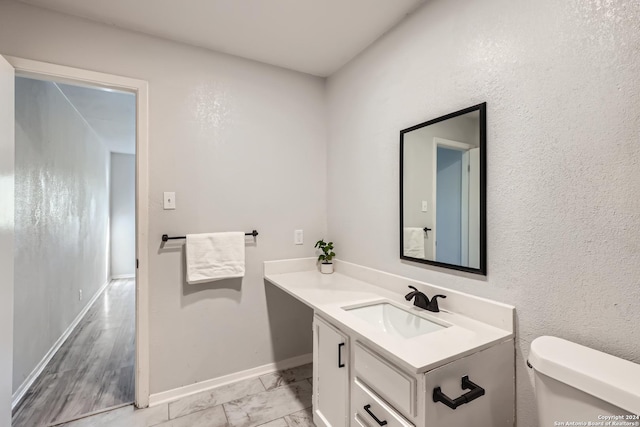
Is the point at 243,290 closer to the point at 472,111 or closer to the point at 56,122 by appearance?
the point at 472,111

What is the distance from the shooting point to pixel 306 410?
6.02ft

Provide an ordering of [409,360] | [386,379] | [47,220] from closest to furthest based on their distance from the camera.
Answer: [409,360] < [386,379] < [47,220]

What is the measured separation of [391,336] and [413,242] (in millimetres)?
667

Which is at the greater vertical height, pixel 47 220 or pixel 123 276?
pixel 47 220

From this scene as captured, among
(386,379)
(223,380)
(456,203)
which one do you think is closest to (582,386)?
(386,379)

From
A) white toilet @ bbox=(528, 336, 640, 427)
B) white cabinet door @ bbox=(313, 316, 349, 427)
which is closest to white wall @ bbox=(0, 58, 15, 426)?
white cabinet door @ bbox=(313, 316, 349, 427)

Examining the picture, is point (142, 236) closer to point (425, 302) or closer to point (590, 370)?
point (425, 302)

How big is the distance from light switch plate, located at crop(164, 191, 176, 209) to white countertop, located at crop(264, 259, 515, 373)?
2.72 feet

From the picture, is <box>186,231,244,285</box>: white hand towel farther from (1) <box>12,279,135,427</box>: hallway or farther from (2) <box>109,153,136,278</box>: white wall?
(2) <box>109,153,136,278</box>: white wall

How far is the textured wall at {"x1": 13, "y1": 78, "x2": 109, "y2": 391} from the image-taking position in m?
2.04

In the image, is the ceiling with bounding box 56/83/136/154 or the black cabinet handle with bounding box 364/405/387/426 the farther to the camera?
the ceiling with bounding box 56/83/136/154

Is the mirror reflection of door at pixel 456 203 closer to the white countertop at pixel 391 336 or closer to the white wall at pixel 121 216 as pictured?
the white countertop at pixel 391 336

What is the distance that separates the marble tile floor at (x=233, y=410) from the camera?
5.70 feet

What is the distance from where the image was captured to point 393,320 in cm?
160
